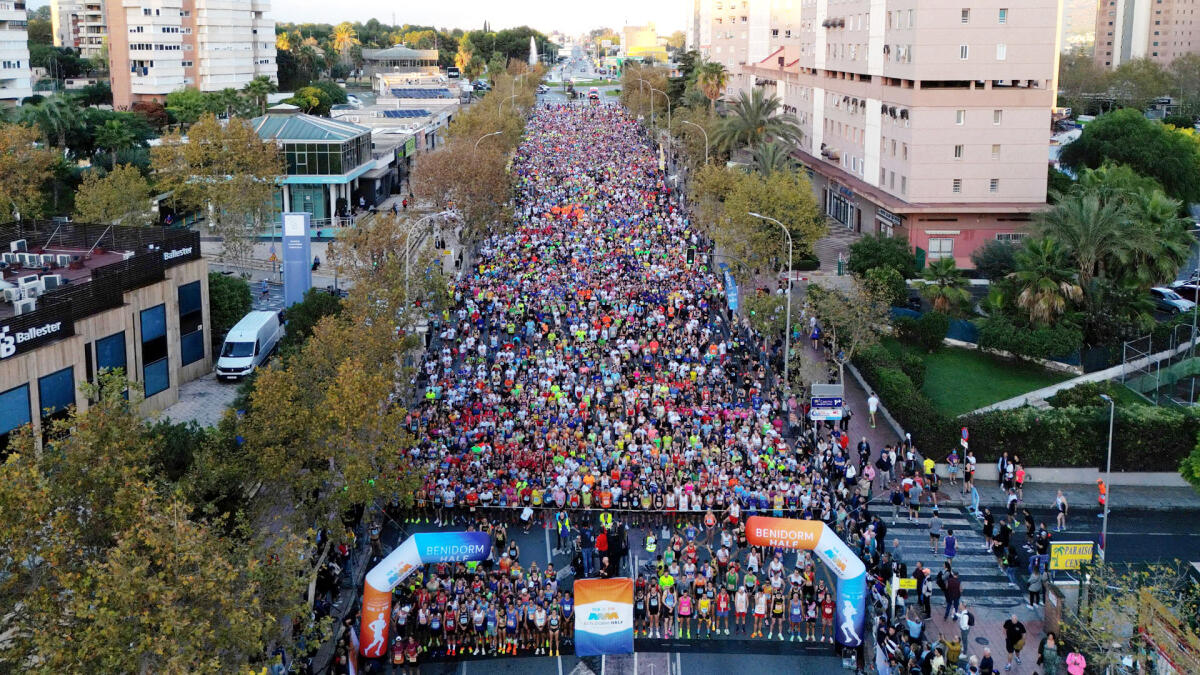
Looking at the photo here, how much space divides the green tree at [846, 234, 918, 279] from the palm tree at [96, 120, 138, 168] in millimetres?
52088

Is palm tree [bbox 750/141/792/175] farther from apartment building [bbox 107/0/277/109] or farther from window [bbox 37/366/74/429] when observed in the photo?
apartment building [bbox 107/0/277/109]

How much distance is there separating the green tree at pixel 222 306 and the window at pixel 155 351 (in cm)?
510

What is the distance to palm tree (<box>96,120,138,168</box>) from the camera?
7894 centimetres

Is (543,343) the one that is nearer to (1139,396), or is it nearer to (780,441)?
(780,441)

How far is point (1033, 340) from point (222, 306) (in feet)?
96.1

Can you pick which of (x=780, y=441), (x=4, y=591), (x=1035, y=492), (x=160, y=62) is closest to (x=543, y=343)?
(x=780, y=441)

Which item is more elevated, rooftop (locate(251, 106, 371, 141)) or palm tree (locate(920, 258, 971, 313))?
rooftop (locate(251, 106, 371, 141))

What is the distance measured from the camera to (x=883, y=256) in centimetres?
5097

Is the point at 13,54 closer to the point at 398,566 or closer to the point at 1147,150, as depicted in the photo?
the point at 1147,150

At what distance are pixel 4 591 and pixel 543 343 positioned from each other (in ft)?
88.7

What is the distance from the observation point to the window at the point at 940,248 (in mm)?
56656

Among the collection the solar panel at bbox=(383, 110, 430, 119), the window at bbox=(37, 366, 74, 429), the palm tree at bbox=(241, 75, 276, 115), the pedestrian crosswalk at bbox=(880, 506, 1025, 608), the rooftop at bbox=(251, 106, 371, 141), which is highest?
the palm tree at bbox=(241, 75, 276, 115)

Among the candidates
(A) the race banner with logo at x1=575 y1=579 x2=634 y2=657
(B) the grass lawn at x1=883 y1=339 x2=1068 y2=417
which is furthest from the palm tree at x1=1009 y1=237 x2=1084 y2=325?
(A) the race banner with logo at x1=575 y1=579 x2=634 y2=657

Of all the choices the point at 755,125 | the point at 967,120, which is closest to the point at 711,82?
the point at 755,125
